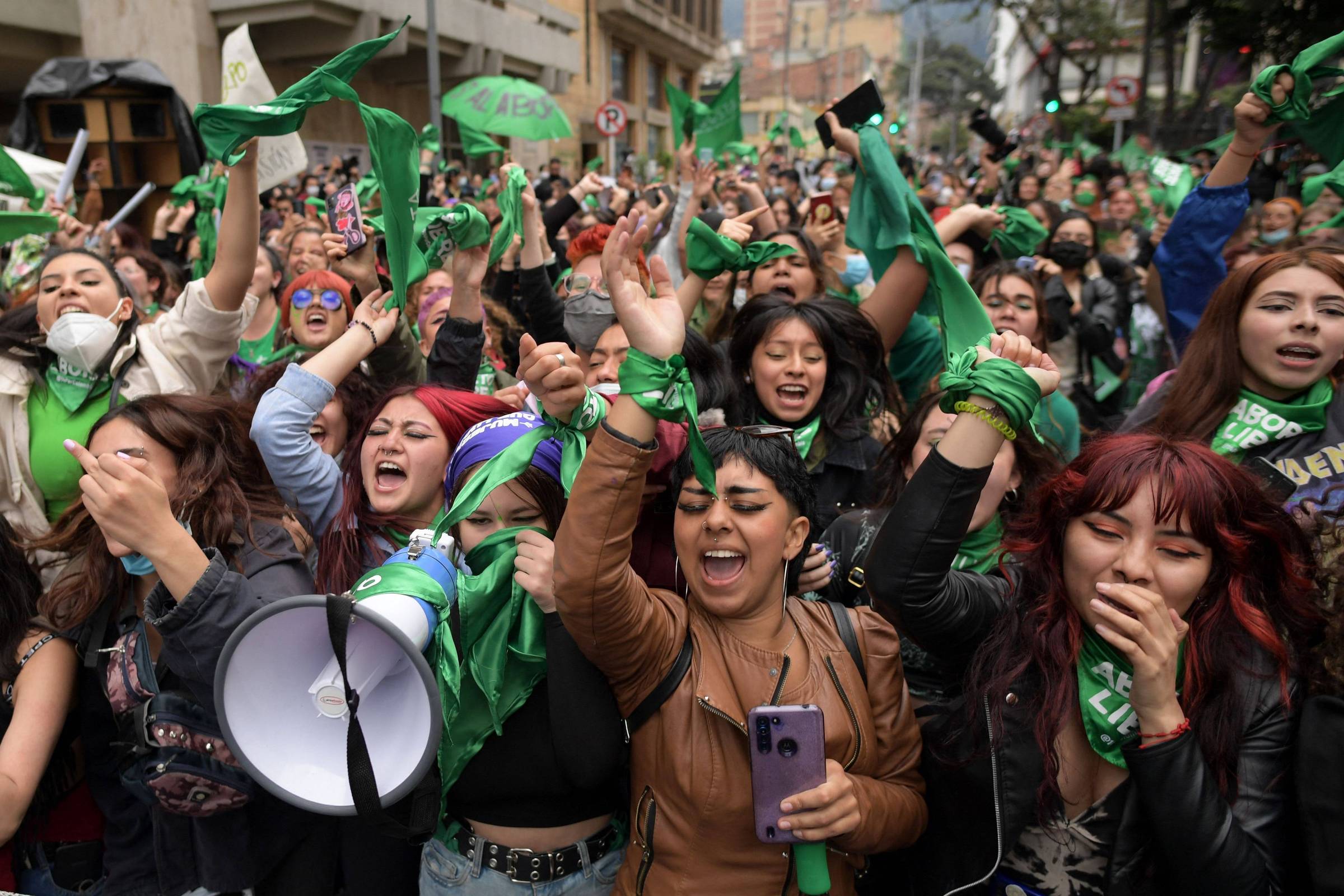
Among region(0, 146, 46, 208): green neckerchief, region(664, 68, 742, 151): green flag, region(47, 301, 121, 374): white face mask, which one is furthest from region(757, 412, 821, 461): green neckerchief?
region(664, 68, 742, 151): green flag

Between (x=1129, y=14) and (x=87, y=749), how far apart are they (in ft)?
148

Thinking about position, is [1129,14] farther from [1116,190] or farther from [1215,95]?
[1116,190]

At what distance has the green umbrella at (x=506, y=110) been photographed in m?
8.55

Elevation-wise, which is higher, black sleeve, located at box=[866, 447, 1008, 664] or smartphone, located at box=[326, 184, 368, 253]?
smartphone, located at box=[326, 184, 368, 253]

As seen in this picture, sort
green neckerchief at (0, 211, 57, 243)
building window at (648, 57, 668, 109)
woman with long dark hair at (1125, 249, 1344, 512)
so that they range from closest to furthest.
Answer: woman with long dark hair at (1125, 249, 1344, 512) < green neckerchief at (0, 211, 57, 243) < building window at (648, 57, 668, 109)

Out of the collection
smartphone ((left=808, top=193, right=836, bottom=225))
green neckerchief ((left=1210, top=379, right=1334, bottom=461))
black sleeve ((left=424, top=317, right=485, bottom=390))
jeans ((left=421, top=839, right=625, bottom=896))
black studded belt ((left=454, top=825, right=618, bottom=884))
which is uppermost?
smartphone ((left=808, top=193, right=836, bottom=225))

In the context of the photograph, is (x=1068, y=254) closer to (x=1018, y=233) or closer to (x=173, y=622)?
(x=1018, y=233)

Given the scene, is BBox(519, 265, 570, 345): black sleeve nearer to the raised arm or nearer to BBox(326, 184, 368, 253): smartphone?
BBox(326, 184, 368, 253): smartphone

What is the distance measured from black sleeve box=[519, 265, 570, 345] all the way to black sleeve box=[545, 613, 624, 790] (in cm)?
217

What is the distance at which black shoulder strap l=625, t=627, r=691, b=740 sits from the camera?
180 centimetres

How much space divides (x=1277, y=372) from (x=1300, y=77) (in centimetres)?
110

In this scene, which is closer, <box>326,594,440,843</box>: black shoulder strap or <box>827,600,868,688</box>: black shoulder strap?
<box>326,594,440,843</box>: black shoulder strap

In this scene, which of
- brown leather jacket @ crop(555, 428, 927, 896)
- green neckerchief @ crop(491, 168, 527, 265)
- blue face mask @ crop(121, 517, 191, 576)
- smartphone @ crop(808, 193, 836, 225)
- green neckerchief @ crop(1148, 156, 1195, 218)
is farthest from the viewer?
green neckerchief @ crop(1148, 156, 1195, 218)

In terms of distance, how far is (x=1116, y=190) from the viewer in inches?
319
